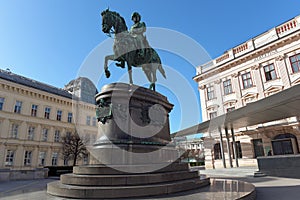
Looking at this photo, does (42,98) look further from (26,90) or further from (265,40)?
(265,40)

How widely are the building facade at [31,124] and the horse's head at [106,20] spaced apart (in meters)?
23.8

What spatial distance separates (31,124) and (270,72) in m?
35.4

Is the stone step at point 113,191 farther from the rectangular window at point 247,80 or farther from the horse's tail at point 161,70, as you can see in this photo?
the rectangular window at point 247,80

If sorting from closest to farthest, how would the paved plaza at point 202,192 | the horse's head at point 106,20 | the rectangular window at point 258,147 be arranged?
the paved plaza at point 202,192 < the horse's head at point 106,20 < the rectangular window at point 258,147

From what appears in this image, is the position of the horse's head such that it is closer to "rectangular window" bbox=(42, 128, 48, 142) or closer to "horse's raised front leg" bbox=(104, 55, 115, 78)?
"horse's raised front leg" bbox=(104, 55, 115, 78)

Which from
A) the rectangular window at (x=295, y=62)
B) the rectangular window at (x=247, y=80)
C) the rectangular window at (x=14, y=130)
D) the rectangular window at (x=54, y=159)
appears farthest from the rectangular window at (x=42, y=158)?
the rectangular window at (x=295, y=62)

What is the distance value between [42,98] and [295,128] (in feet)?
121

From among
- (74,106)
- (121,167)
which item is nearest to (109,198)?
(121,167)

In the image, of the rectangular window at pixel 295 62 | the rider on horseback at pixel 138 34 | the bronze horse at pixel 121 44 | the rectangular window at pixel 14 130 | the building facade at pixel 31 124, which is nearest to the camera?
the bronze horse at pixel 121 44

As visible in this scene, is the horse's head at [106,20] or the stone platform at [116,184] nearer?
the stone platform at [116,184]

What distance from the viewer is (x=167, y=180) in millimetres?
6285

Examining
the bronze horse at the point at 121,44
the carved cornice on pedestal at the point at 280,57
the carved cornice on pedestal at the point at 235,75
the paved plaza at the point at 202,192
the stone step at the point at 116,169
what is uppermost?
the carved cornice on pedestal at the point at 280,57

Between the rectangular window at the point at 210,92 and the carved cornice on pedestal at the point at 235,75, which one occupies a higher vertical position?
the carved cornice on pedestal at the point at 235,75

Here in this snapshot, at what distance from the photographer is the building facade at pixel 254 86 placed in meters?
22.5
